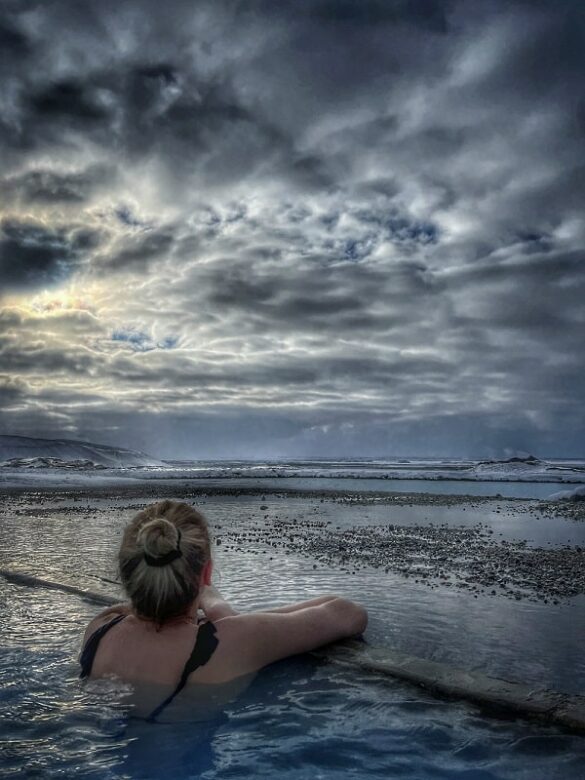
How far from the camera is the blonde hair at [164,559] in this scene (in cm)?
421

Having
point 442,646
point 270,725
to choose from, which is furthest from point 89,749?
point 442,646

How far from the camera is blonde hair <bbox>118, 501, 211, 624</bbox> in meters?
4.21

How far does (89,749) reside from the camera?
4.37 meters

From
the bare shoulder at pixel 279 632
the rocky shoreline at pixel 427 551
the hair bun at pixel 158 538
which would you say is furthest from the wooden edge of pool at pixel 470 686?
the rocky shoreline at pixel 427 551

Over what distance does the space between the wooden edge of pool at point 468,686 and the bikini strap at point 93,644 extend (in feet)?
7.86

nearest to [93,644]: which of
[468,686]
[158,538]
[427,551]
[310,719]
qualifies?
[158,538]

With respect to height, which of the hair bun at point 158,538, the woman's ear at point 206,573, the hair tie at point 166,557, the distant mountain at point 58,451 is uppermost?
the hair bun at point 158,538

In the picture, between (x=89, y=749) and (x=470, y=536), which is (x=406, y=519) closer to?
(x=470, y=536)

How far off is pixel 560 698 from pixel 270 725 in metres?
2.59

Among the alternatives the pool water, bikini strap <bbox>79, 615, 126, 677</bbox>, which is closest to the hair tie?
bikini strap <bbox>79, 615, 126, 677</bbox>

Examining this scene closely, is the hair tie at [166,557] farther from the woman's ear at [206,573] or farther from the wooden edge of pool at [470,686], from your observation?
the wooden edge of pool at [470,686]

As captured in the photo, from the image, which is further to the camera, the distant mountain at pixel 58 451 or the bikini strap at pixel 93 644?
the distant mountain at pixel 58 451

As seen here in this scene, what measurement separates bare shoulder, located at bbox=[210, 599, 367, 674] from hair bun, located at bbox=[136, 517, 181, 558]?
1.15 m

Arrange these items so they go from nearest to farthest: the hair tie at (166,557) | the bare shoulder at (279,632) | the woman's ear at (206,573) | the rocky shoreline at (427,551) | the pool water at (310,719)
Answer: the pool water at (310,719) → the hair tie at (166,557) → the woman's ear at (206,573) → the bare shoulder at (279,632) → the rocky shoreline at (427,551)
